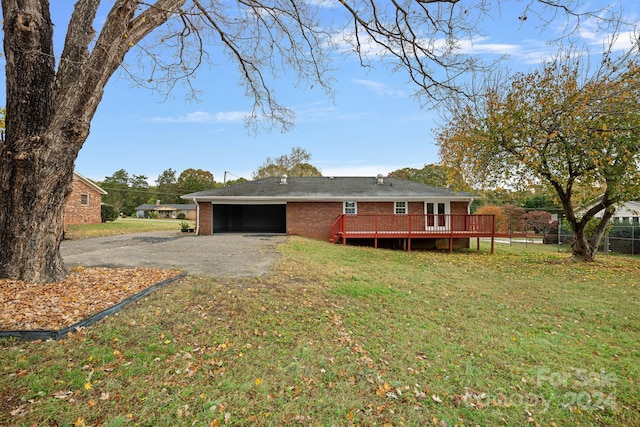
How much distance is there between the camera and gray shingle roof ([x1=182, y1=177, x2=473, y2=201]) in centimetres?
1745

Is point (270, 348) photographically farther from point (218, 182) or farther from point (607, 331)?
point (218, 182)

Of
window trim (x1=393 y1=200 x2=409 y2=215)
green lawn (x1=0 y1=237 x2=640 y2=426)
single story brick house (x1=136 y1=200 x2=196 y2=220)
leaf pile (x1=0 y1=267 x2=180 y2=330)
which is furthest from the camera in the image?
single story brick house (x1=136 y1=200 x2=196 y2=220)

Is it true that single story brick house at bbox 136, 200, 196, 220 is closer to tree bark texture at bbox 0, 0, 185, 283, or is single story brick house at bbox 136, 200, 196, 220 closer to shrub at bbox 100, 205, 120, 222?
shrub at bbox 100, 205, 120, 222

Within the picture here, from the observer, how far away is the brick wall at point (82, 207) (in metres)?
23.5

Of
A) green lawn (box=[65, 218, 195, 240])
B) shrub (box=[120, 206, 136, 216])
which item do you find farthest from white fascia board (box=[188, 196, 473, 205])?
shrub (box=[120, 206, 136, 216])

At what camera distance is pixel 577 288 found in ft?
27.0

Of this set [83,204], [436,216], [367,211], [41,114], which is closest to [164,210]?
[83,204]

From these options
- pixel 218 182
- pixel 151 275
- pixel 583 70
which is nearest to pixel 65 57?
pixel 151 275

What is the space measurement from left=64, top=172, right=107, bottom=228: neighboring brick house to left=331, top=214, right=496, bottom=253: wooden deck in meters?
19.9

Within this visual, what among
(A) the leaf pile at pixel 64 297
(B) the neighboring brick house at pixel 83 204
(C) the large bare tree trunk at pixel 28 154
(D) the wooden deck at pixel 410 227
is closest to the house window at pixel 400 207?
(D) the wooden deck at pixel 410 227

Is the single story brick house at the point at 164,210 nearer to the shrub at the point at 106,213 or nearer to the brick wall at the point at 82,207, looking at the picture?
the shrub at the point at 106,213

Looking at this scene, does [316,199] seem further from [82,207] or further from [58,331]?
[82,207]

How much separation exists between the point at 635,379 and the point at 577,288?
5.36 meters

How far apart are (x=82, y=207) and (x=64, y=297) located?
24.9m
